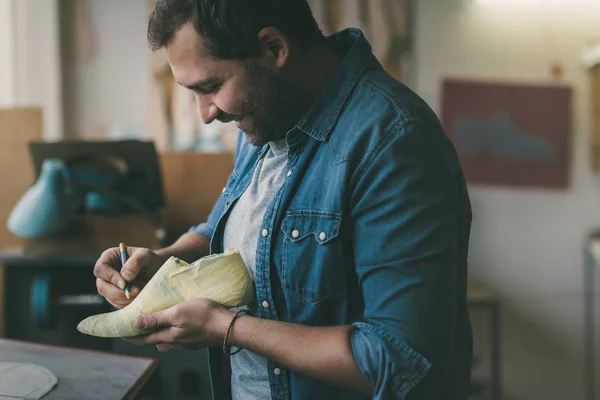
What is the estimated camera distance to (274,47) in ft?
2.37

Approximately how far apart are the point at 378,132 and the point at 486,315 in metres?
1.69

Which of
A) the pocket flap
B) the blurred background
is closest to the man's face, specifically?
the pocket flap

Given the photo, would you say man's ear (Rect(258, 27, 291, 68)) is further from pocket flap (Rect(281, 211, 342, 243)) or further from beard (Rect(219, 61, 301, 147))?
pocket flap (Rect(281, 211, 342, 243))

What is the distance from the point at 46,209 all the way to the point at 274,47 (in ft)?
3.17

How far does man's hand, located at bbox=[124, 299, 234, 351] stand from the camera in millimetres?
685

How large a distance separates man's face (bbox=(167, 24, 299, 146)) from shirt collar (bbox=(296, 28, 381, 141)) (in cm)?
3

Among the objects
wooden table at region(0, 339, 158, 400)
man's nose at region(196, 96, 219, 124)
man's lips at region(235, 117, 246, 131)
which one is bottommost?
wooden table at region(0, 339, 158, 400)

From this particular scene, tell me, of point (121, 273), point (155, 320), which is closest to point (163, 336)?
point (155, 320)

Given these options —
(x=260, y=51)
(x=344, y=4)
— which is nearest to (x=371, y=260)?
(x=260, y=51)

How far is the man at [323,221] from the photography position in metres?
0.63

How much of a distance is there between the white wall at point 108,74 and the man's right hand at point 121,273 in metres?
1.41

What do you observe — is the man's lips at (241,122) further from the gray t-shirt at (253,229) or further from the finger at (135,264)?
the finger at (135,264)

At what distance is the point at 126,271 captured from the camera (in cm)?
80

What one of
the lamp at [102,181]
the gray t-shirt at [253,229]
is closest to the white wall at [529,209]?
the lamp at [102,181]
